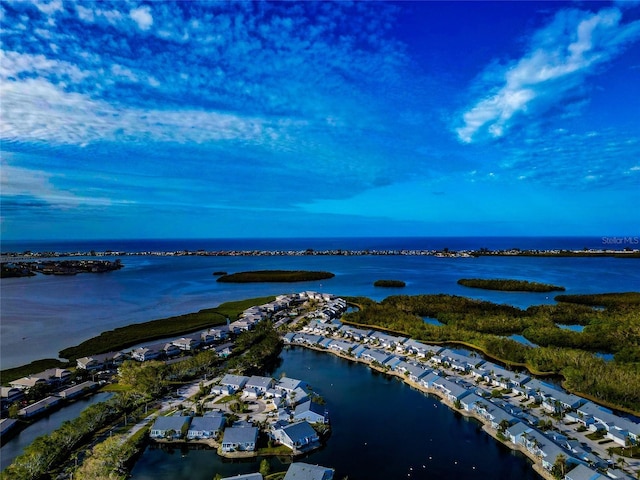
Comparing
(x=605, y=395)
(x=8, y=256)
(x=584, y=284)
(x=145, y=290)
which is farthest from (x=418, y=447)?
(x=8, y=256)

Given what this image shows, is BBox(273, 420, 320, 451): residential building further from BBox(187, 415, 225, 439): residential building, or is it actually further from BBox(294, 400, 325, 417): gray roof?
BBox(187, 415, 225, 439): residential building

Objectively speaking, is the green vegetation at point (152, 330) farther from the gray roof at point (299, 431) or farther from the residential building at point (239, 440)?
the gray roof at point (299, 431)

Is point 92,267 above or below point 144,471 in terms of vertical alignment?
above

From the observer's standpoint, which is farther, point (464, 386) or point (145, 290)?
point (145, 290)

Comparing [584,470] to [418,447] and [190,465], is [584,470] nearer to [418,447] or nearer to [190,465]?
[418,447]

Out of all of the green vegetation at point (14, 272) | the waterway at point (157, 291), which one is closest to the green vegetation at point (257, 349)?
the waterway at point (157, 291)

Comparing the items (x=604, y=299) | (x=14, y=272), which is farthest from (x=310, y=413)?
(x=14, y=272)
